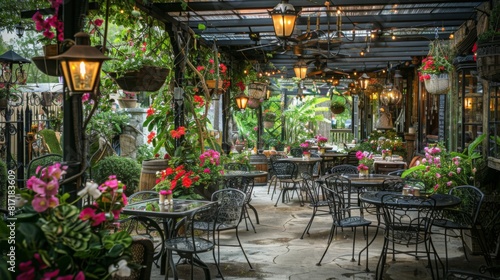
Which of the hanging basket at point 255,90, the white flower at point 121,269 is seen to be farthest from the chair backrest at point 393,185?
the hanging basket at point 255,90

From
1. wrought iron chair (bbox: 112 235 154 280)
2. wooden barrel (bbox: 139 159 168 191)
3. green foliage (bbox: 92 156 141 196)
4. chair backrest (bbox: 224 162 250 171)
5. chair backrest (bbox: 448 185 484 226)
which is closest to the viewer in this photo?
wrought iron chair (bbox: 112 235 154 280)

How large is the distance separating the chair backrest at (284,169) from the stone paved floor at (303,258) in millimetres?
2478

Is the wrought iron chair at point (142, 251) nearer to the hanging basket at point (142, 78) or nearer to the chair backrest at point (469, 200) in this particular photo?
the hanging basket at point (142, 78)

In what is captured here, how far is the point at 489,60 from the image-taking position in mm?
5684

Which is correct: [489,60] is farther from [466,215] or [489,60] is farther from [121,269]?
[121,269]

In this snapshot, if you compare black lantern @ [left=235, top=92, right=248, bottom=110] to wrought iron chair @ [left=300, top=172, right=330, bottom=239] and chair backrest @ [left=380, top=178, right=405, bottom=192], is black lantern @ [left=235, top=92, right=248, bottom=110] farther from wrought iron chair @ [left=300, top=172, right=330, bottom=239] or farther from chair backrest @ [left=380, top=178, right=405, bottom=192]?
chair backrest @ [left=380, top=178, right=405, bottom=192]

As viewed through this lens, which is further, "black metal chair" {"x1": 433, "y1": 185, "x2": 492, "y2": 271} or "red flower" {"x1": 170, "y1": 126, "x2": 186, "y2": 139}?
"red flower" {"x1": 170, "y1": 126, "x2": 186, "y2": 139}

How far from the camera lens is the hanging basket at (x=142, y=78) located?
20.8ft

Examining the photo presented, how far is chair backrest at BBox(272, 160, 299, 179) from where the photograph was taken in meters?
11.8

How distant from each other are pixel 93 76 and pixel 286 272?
3289 millimetres

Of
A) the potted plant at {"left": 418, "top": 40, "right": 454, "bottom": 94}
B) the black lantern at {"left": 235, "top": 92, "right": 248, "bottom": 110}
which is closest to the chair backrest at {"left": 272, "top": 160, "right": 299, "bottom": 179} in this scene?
the black lantern at {"left": 235, "top": 92, "right": 248, "bottom": 110}

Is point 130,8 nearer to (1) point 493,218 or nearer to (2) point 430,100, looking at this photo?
(1) point 493,218

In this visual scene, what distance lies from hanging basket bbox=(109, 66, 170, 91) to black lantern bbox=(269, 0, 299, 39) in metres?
1.55

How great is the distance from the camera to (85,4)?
4383 mm
